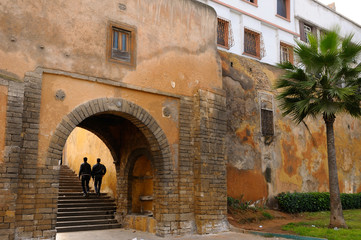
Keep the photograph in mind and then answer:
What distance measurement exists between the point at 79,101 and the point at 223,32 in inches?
488

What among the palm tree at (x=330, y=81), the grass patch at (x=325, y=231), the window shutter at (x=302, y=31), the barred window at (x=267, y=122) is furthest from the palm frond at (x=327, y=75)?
the window shutter at (x=302, y=31)

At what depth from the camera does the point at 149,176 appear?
477 inches

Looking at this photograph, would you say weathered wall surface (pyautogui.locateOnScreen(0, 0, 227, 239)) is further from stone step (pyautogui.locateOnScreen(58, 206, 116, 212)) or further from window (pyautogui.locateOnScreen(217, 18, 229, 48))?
window (pyautogui.locateOnScreen(217, 18, 229, 48))

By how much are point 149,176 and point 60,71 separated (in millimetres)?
4979

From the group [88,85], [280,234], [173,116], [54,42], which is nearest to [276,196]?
[280,234]

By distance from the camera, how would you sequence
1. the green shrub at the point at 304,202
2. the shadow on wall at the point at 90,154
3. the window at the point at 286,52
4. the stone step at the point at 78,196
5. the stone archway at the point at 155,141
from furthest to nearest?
the window at the point at 286,52
the shadow on wall at the point at 90,154
the green shrub at the point at 304,202
the stone step at the point at 78,196
the stone archway at the point at 155,141

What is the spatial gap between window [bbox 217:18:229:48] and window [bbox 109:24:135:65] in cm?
1006

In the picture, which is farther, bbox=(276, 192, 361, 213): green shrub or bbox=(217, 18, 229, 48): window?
bbox=(217, 18, 229, 48): window

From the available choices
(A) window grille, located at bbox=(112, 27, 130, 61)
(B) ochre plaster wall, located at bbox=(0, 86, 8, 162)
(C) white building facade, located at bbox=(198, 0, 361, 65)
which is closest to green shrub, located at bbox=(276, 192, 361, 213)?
(A) window grille, located at bbox=(112, 27, 130, 61)

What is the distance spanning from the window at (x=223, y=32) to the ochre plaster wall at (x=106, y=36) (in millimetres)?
7698

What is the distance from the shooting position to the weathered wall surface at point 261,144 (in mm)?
13188

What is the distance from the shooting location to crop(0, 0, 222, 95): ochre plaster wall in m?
8.00

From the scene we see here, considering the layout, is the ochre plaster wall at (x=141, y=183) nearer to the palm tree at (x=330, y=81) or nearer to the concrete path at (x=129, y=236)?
the concrete path at (x=129, y=236)

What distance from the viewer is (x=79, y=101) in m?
8.73
